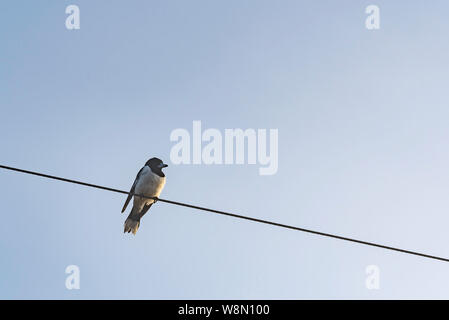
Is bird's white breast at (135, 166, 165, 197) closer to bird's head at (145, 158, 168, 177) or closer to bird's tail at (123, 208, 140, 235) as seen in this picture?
bird's head at (145, 158, 168, 177)

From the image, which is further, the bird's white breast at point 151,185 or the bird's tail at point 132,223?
the bird's tail at point 132,223

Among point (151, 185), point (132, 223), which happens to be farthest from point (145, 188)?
point (132, 223)

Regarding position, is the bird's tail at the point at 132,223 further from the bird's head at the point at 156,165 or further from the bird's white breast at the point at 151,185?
the bird's head at the point at 156,165

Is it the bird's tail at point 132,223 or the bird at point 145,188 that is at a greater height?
the bird at point 145,188

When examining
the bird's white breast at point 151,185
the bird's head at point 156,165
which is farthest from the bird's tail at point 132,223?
the bird's head at point 156,165

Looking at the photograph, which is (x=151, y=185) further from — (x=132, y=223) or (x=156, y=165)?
(x=132, y=223)

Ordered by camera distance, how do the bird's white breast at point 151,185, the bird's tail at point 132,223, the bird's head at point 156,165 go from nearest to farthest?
the bird's white breast at point 151,185, the bird's head at point 156,165, the bird's tail at point 132,223

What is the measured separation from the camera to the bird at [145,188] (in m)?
11.7

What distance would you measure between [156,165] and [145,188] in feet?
1.74

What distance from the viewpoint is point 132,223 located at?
12297mm

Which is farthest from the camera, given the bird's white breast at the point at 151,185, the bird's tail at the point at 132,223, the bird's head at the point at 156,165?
the bird's tail at the point at 132,223

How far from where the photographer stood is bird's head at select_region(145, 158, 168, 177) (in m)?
11.8
